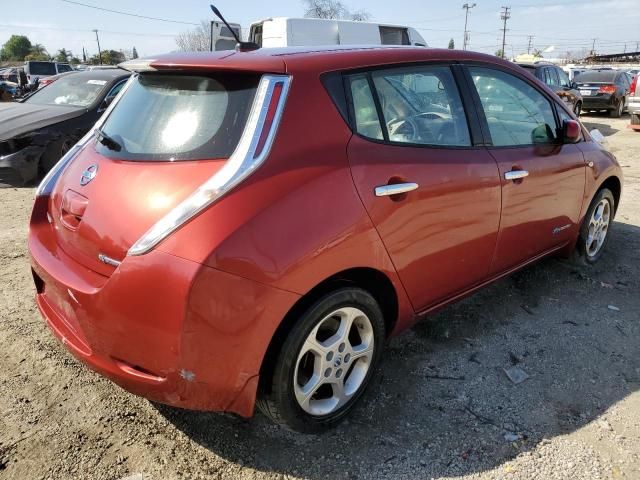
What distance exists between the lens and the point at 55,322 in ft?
7.79

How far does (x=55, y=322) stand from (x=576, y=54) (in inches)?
5079

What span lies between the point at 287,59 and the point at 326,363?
134cm

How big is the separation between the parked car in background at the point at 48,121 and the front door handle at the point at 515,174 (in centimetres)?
600

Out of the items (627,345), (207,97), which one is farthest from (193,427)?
(627,345)

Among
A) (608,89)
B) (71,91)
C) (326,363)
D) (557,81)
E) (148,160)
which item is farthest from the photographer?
(608,89)

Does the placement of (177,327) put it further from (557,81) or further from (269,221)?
(557,81)

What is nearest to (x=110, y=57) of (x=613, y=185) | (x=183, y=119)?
(x=613, y=185)

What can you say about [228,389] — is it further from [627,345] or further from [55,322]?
[627,345]

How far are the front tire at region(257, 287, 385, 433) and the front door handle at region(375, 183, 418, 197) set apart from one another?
1.47ft

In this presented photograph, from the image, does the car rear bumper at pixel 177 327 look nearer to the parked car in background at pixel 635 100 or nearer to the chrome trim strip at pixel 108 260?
the chrome trim strip at pixel 108 260

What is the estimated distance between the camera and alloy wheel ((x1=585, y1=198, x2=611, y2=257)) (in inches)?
169

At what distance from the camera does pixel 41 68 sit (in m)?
25.1

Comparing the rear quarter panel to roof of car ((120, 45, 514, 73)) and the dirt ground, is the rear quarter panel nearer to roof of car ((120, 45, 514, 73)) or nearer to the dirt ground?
roof of car ((120, 45, 514, 73))

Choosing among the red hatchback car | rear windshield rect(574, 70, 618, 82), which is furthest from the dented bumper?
rear windshield rect(574, 70, 618, 82)
